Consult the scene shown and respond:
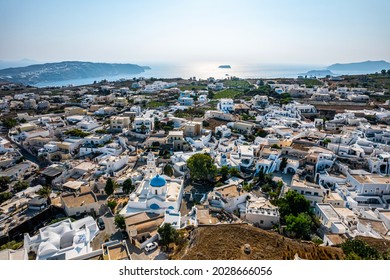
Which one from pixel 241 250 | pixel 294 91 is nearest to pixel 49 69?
pixel 294 91

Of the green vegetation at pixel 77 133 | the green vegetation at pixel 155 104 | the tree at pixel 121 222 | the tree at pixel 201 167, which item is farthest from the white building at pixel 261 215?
the green vegetation at pixel 155 104

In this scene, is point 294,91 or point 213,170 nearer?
point 213,170

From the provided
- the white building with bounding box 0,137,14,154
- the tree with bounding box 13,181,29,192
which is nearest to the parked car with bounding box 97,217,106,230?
the tree with bounding box 13,181,29,192

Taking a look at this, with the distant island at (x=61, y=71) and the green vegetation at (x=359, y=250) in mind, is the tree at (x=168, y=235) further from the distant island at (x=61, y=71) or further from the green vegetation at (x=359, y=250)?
the distant island at (x=61, y=71)

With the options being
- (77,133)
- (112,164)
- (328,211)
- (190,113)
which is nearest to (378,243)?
(328,211)

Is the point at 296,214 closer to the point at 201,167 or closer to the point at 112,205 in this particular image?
the point at 201,167
